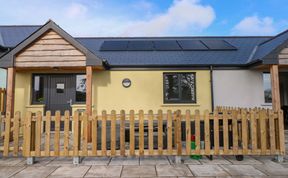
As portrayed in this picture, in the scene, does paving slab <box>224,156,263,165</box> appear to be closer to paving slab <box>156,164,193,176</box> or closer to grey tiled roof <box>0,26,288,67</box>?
paving slab <box>156,164,193,176</box>

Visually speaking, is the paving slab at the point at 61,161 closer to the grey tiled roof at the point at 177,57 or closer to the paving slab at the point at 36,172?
the paving slab at the point at 36,172

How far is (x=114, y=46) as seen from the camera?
12188mm

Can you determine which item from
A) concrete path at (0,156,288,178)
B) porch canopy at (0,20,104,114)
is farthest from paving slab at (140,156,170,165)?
porch canopy at (0,20,104,114)

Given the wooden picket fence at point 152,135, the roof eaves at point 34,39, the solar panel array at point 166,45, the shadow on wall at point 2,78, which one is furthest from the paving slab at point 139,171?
the shadow on wall at point 2,78

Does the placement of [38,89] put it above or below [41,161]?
above

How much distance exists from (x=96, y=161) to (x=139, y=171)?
131 centimetres

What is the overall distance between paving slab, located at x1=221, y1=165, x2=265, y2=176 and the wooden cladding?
19.6ft

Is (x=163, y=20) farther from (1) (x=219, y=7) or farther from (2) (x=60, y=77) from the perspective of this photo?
(2) (x=60, y=77)

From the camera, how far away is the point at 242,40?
42.9ft

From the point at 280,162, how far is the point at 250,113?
1269mm

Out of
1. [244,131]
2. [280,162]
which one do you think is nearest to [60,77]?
[244,131]

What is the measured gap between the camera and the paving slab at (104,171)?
4184mm

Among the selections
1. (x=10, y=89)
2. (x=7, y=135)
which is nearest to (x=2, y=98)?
(x=10, y=89)

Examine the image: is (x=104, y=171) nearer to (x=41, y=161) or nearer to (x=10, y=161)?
(x=41, y=161)
